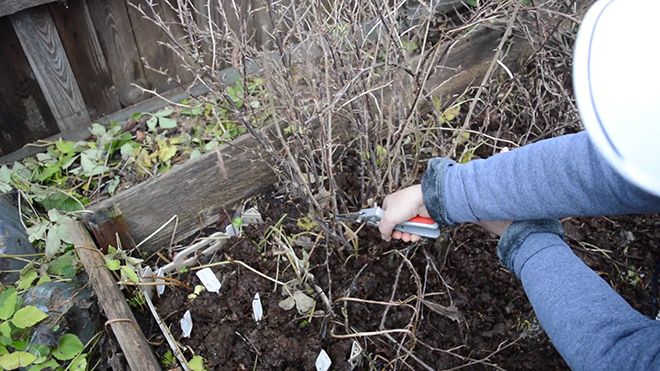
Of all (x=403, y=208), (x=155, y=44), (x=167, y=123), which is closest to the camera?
(x=403, y=208)

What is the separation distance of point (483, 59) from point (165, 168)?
1.42m

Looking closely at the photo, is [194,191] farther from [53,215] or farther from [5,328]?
[5,328]

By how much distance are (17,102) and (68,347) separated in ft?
3.53

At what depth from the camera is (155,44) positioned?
90.0 inches

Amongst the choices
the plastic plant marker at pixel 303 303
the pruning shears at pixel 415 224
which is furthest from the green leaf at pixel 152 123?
the pruning shears at pixel 415 224

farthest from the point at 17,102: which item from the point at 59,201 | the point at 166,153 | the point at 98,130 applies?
the point at 166,153

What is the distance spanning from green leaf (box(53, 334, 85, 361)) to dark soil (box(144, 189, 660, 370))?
0.24 metres

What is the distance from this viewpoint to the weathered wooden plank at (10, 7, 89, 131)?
6.40 ft

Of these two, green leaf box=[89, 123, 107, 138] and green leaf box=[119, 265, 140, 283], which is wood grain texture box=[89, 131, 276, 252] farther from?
green leaf box=[89, 123, 107, 138]

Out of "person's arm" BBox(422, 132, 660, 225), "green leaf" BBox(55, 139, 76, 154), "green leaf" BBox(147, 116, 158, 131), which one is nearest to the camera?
"person's arm" BBox(422, 132, 660, 225)

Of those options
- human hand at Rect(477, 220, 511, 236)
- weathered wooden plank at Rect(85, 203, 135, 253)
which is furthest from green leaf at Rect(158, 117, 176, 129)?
human hand at Rect(477, 220, 511, 236)

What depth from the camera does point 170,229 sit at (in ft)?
6.09

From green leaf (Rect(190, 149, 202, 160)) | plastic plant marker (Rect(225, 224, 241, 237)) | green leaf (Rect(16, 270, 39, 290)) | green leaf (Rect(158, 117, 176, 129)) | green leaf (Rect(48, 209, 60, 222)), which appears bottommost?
plastic plant marker (Rect(225, 224, 241, 237))

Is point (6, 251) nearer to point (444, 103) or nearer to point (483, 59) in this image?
point (444, 103)
